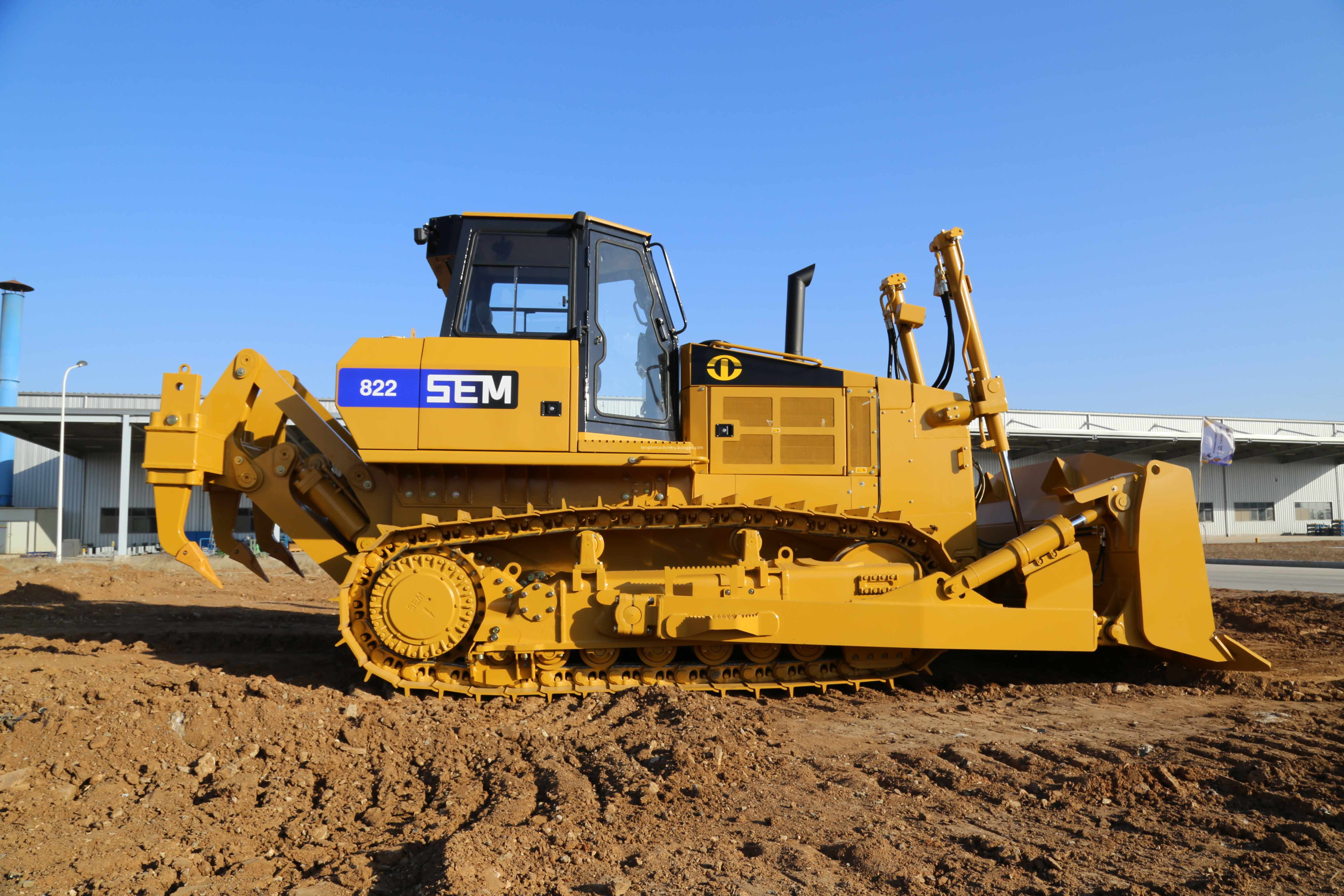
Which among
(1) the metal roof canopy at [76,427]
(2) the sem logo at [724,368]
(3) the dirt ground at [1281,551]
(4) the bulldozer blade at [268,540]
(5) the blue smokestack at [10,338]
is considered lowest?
(3) the dirt ground at [1281,551]

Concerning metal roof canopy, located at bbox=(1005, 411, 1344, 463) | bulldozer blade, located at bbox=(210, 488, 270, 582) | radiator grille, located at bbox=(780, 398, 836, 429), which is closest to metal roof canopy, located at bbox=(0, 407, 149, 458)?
bulldozer blade, located at bbox=(210, 488, 270, 582)

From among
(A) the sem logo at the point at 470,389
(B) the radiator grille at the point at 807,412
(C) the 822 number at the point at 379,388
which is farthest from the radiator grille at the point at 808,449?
(C) the 822 number at the point at 379,388

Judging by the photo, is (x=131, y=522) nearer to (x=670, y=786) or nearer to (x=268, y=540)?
(x=268, y=540)

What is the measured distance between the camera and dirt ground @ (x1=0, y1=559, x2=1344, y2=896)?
3.43 metres

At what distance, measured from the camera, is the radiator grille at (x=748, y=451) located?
22.4 feet

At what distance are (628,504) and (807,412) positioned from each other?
1.85m

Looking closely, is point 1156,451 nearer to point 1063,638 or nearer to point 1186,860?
point 1063,638

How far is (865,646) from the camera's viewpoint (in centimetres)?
641

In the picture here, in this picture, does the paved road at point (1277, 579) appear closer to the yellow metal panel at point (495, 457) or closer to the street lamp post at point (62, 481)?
the yellow metal panel at point (495, 457)

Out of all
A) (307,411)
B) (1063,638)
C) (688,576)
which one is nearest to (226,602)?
(307,411)

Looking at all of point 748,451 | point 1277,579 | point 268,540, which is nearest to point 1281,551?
point 1277,579

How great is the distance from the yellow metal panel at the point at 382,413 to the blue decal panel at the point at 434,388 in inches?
1.2

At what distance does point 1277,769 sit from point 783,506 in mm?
3578

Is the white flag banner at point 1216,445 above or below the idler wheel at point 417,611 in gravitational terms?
above
